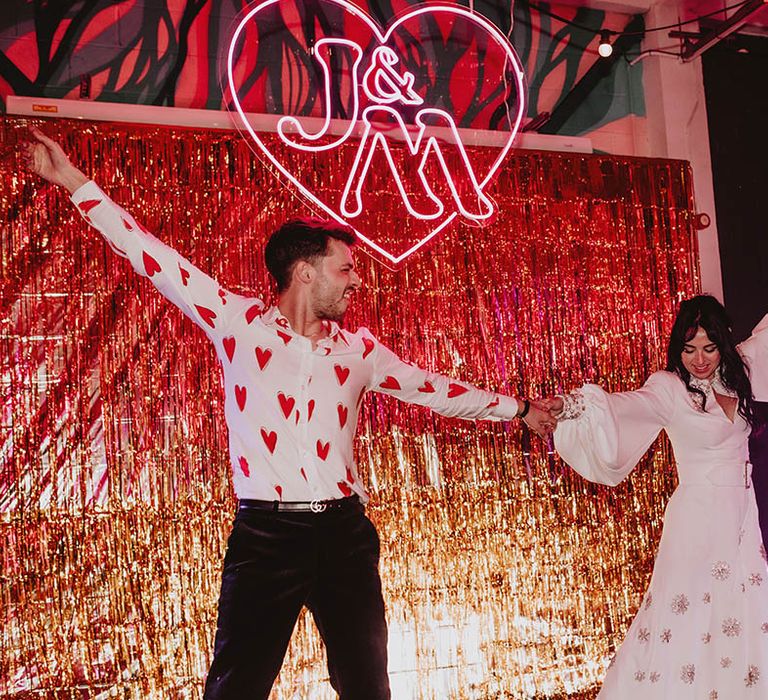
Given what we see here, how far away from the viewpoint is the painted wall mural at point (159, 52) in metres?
3.90

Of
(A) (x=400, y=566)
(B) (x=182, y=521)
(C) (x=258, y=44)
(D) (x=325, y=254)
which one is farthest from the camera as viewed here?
(C) (x=258, y=44)

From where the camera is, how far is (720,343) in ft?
11.0

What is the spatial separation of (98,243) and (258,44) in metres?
1.28

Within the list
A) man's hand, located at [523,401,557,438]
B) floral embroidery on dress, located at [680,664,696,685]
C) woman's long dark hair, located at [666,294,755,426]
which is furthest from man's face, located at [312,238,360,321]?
floral embroidery on dress, located at [680,664,696,685]

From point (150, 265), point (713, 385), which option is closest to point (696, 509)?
point (713, 385)

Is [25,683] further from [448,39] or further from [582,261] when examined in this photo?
[448,39]

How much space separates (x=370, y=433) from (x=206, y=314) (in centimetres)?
129

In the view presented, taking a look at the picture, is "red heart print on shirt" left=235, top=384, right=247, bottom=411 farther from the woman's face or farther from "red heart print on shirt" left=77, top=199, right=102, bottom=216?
the woman's face

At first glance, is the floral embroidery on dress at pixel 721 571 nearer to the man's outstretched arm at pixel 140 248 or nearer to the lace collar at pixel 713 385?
the lace collar at pixel 713 385

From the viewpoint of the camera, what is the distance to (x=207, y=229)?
373 cm

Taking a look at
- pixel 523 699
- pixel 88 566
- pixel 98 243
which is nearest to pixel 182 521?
pixel 88 566

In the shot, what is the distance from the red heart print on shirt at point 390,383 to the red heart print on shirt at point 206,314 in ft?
1.94

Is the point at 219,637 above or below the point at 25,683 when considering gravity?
above

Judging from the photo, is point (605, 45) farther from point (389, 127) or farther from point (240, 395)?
point (240, 395)
